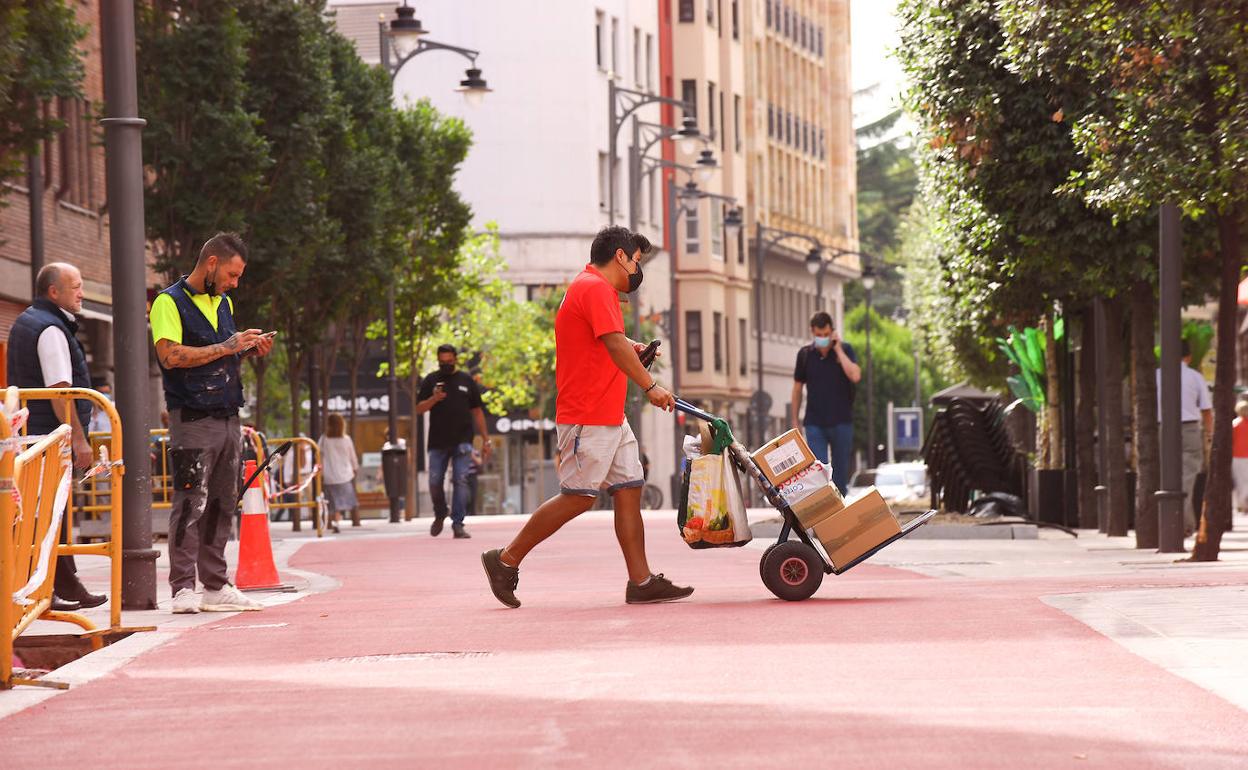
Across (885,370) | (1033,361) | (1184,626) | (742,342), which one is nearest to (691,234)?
(742,342)

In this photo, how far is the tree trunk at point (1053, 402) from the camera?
95.8 ft

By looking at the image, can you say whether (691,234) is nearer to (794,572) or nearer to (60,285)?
(60,285)

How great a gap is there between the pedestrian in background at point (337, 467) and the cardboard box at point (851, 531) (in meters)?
21.9

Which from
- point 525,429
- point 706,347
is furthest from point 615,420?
point 706,347

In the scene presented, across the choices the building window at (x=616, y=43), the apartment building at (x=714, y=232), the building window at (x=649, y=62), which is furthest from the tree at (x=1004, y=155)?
the apartment building at (x=714, y=232)

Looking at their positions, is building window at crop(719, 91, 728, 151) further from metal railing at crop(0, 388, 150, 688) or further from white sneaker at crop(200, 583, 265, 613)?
metal railing at crop(0, 388, 150, 688)

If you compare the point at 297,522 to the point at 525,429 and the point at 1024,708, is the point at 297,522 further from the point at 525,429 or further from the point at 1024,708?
the point at 525,429

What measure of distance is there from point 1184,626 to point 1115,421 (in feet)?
41.9

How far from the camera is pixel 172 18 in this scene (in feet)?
94.1

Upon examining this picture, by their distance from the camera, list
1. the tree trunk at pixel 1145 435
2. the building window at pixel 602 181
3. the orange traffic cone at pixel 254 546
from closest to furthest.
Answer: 1. the orange traffic cone at pixel 254 546
2. the tree trunk at pixel 1145 435
3. the building window at pixel 602 181

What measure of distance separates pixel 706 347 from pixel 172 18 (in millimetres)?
58699

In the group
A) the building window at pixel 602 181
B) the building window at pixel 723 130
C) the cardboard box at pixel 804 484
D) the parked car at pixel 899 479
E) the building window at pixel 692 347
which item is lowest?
the parked car at pixel 899 479

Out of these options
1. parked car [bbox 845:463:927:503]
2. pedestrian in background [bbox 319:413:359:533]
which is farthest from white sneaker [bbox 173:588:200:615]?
parked car [bbox 845:463:927:503]

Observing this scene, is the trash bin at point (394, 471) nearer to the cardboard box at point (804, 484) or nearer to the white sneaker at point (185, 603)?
the white sneaker at point (185, 603)
